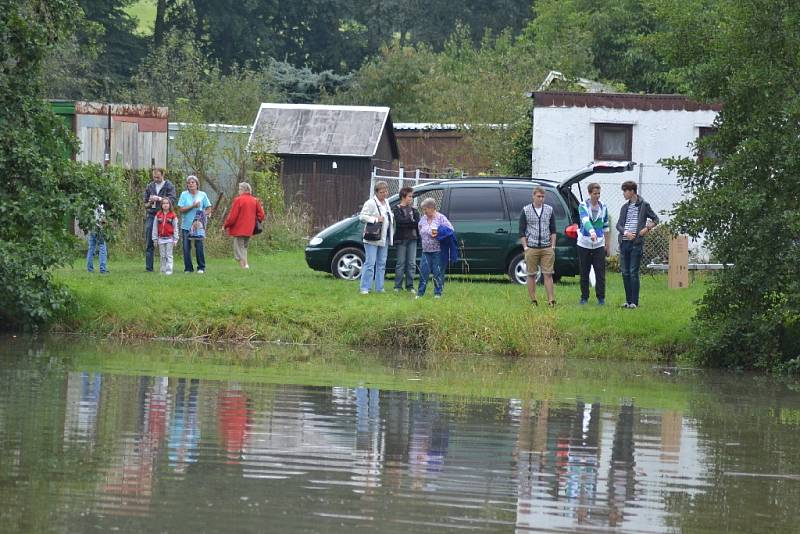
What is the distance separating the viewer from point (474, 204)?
24.1m

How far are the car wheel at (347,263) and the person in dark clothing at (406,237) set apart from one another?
6.08 ft

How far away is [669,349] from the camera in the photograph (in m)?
18.9

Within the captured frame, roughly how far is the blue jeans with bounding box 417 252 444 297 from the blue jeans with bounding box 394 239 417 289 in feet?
2.00

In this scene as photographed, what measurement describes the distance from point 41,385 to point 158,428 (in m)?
2.88

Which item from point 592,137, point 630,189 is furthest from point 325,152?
point 630,189

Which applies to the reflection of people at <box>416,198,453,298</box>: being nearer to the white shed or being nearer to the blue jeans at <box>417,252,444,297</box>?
the blue jeans at <box>417,252,444,297</box>

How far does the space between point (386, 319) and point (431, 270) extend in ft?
7.75

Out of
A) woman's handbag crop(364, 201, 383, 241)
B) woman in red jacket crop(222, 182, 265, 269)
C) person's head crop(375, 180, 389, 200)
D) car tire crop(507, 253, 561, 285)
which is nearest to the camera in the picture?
woman's handbag crop(364, 201, 383, 241)

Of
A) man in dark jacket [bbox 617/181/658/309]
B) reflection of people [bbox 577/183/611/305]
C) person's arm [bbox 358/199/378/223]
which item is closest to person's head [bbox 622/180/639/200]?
man in dark jacket [bbox 617/181/658/309]

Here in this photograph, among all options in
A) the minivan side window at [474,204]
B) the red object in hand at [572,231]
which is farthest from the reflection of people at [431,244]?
the minivan side window at [474,204]

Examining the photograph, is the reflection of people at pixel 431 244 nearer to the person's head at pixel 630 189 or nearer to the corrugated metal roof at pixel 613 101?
the person's head at pixel 630 189

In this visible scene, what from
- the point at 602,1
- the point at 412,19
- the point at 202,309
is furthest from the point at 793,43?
the point at 412,19

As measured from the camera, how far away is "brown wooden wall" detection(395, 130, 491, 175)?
136 ft

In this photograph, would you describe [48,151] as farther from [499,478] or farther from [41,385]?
[499,478]
